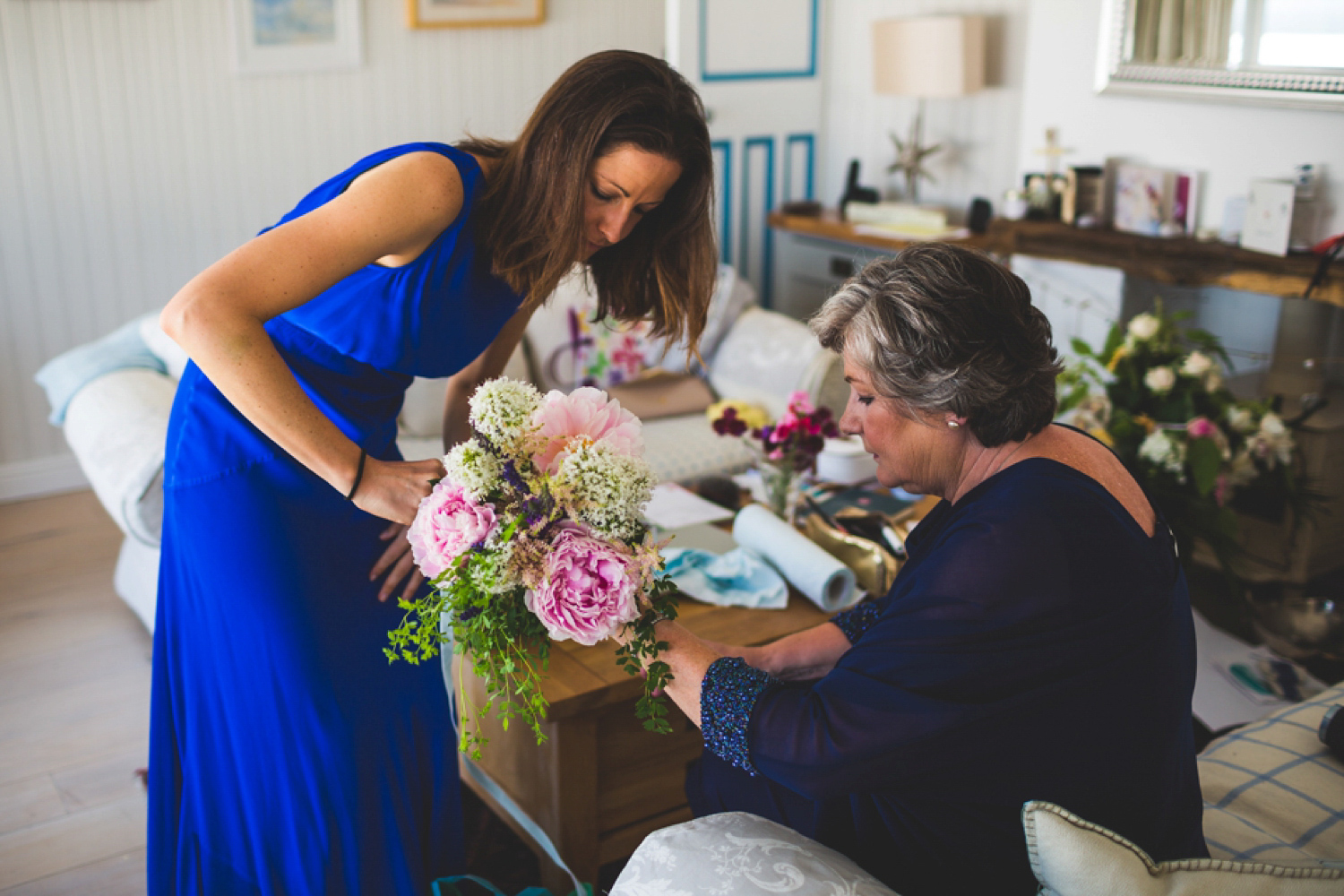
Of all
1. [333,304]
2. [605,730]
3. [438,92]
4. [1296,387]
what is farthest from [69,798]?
[1296,387]

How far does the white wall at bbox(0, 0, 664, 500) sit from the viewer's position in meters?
3.89

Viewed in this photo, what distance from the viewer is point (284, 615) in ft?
4.89

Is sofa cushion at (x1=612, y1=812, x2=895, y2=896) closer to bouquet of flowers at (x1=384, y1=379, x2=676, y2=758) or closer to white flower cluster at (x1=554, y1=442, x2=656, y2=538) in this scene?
bouquet of flowers at (x1=384, y1=379, x2=676, y2=758)

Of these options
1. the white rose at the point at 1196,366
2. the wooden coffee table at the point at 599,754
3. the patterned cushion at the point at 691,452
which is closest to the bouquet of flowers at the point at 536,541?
the wooden coffee table at the point at 599,754

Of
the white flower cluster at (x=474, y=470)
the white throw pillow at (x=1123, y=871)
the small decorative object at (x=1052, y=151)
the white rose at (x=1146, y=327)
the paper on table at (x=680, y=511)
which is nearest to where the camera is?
the white throw pillow at (x=1123, y=871)

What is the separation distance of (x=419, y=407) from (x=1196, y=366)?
87.0 inches

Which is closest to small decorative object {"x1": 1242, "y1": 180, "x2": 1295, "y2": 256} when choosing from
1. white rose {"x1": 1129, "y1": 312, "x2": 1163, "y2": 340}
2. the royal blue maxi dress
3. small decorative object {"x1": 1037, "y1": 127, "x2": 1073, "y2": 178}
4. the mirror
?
the mirror

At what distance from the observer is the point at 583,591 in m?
1.19

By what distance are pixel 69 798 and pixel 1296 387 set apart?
3.61 meters

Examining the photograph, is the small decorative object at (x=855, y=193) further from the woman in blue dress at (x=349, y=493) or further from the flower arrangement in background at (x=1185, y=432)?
the woman in blue dress at (x=349, y=493)

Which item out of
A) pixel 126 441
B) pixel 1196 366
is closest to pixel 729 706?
pixel 126 441

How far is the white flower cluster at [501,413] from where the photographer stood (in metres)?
1.24

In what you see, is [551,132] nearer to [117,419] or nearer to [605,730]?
[605,730]

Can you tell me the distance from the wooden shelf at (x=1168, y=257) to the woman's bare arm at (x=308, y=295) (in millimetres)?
2700
